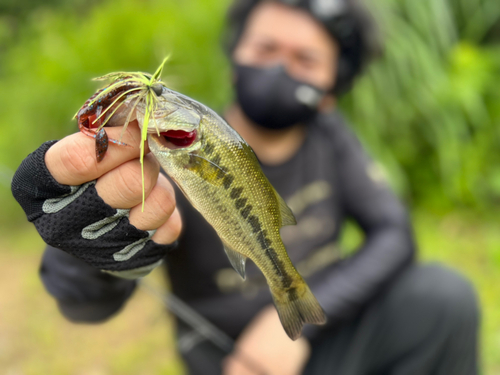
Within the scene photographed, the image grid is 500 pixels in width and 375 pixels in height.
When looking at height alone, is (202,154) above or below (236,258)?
above

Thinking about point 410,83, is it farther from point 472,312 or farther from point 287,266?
point 287,266

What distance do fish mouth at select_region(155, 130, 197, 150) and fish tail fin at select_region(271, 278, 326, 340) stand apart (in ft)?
1.20

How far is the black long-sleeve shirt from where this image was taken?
5.91ft

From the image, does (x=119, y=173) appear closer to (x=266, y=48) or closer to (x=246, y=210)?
(x=246, y=210)

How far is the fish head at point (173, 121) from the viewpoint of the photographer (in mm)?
748

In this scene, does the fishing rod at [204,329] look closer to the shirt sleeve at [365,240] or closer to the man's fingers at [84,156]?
the shirt sleeve at [365,240]

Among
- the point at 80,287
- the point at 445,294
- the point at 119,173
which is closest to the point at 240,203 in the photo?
the point at 119,173

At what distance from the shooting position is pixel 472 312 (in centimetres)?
180

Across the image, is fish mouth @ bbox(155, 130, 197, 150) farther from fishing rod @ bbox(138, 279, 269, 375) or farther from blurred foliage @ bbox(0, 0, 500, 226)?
blurred foliage @ bbox(0, 0, 500, 226)

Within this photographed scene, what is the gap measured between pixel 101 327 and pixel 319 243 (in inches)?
46.0

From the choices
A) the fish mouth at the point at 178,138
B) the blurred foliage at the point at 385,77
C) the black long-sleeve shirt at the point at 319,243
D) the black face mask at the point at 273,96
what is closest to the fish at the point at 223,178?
the fish mouth at the point at 178,138

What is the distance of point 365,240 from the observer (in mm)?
2068

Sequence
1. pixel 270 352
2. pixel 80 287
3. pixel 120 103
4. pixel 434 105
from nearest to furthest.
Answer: pixel 120 103, pixel 80 287, pixel 270 352, pixel 434 105

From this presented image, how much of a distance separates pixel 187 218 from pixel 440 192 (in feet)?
8.85
